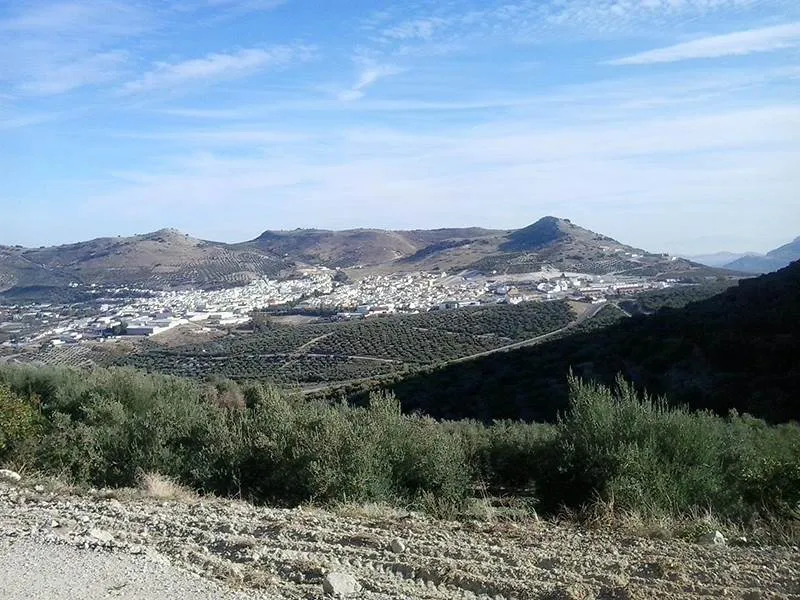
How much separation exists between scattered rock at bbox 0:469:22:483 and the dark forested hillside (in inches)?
677

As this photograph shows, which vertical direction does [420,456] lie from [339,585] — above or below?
below

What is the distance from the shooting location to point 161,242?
133125 millimetres

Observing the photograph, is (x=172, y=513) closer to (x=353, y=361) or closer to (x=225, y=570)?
(x=225, y=570)

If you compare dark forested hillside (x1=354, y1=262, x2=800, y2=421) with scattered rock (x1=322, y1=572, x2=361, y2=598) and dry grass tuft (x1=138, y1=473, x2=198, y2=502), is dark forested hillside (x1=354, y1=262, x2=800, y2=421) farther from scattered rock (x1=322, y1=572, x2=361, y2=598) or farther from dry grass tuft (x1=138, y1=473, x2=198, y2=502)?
scattered rock (x1=322, y1=572, x2=361, y2=598)

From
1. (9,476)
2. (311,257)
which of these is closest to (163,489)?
(9,476)

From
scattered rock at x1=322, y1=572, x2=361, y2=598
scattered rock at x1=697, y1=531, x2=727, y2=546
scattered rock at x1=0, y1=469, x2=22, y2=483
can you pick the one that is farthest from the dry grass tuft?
scattered rock at x1=697, y1=531, x2=727, y2=546

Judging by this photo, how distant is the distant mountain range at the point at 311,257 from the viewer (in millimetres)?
96062

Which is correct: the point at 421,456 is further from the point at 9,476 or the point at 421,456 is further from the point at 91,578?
the point at 9,476

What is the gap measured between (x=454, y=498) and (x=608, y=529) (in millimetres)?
2995

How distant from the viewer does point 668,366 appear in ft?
87.6

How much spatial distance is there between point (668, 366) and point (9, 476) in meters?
23.3

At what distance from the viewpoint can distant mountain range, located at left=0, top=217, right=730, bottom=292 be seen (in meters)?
96.1

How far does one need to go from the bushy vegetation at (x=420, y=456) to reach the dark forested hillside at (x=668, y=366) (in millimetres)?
Answer: 10377

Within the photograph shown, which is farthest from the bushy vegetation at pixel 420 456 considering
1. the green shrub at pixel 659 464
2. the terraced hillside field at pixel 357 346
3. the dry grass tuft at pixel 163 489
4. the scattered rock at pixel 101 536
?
the terraced hillside field at pixel 357 346
